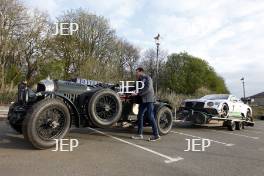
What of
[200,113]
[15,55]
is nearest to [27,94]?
[200,113]

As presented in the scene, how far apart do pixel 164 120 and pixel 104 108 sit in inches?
95.1

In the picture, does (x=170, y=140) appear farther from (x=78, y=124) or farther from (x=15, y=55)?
(x=15, y=55)

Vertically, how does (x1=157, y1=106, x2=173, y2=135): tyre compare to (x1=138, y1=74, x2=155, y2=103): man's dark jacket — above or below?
below

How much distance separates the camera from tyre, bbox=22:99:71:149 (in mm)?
6602

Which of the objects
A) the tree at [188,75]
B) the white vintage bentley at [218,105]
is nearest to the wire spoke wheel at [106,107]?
the white vintage bentley at [218,105]

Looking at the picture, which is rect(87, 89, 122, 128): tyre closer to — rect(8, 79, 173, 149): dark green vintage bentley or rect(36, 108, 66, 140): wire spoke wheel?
rect(8, 79, 173, 149): dark green vintage bentley

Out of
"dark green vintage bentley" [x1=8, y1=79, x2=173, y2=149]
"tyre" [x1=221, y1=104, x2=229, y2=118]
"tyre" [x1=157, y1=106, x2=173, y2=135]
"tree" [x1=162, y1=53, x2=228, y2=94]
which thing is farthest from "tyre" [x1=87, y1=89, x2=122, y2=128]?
"tree" [x1=162, y1=53, x2=228, y2=94]

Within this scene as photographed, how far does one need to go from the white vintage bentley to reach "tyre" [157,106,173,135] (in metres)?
3.00

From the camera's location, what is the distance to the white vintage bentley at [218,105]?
12258 mm

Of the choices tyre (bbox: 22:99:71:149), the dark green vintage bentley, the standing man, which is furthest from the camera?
the standing man

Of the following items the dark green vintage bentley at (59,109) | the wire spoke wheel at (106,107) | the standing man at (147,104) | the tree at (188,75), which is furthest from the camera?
the tree at (188,75)

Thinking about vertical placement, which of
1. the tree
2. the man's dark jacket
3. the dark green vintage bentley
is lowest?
the dark green vintage bentley

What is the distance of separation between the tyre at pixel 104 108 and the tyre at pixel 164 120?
185 cm

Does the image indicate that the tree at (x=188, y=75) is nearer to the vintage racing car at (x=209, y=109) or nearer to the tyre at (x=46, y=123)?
the vintage racing car at (x=209, y=109)
